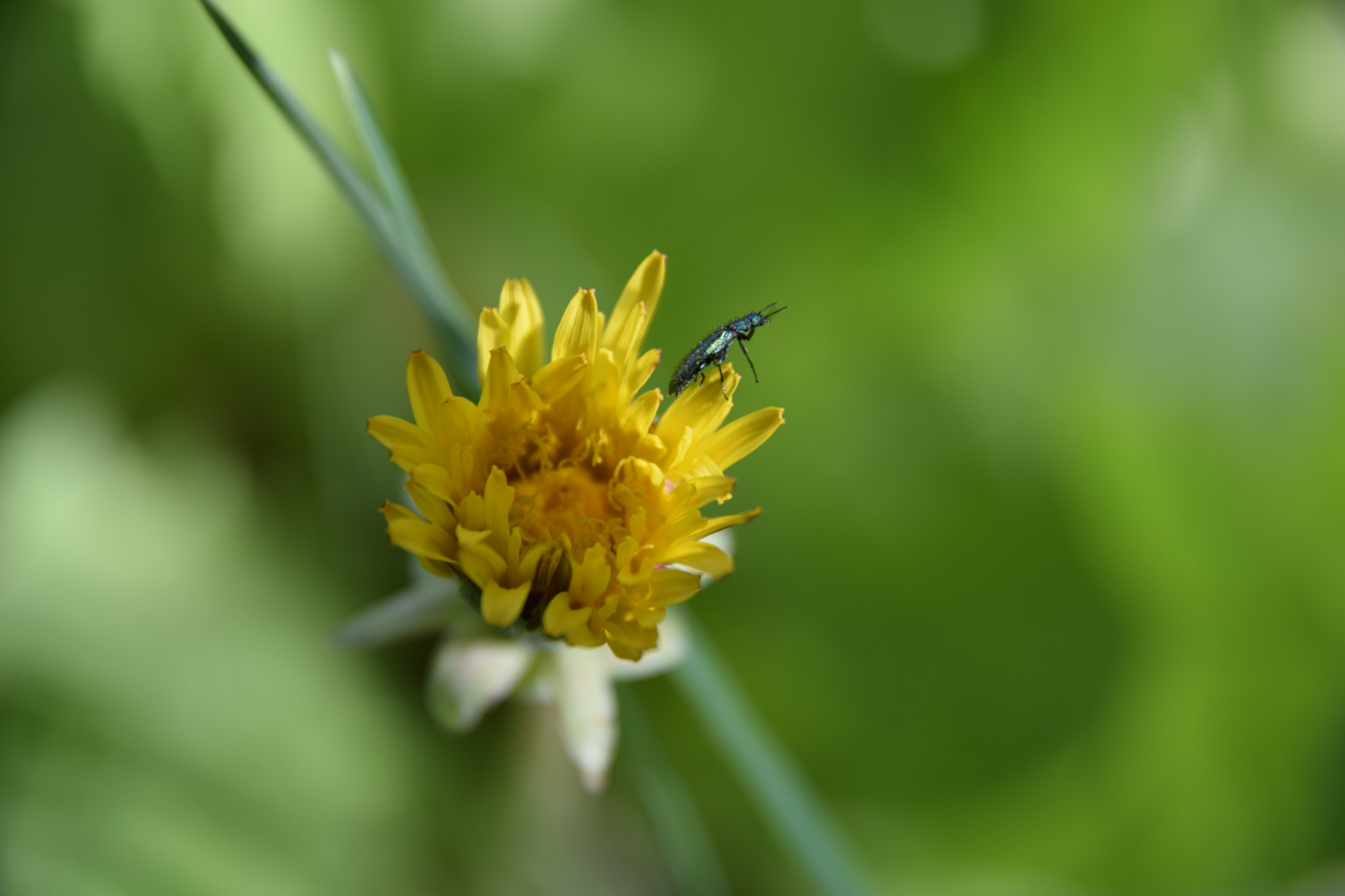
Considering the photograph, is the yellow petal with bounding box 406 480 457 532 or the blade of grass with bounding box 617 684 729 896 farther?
the blade of grass with bounding box 617 684 729 896

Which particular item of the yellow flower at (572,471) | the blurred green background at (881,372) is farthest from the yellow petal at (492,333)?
the blurred green background at (881,372)

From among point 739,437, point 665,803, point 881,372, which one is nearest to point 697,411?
point 739,437

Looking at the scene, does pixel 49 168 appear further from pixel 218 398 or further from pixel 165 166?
pixel 218 398

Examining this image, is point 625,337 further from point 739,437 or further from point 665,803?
point 665,803

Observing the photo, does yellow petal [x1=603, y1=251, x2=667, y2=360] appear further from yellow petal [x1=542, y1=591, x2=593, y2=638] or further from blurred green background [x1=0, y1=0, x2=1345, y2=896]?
blurred green background [x1=0, y1=0, x2=1345, y2=896]

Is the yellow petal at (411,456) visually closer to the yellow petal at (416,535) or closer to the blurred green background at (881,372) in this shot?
the yellow petal at (416,535)

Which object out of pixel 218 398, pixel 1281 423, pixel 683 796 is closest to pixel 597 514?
pixel 683 796

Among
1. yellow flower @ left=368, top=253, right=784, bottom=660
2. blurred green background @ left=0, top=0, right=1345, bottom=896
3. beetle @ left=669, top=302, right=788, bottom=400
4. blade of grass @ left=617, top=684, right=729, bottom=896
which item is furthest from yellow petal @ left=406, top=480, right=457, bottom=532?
blurred green background @ left=0, top=0, right=1345, bottom=896
